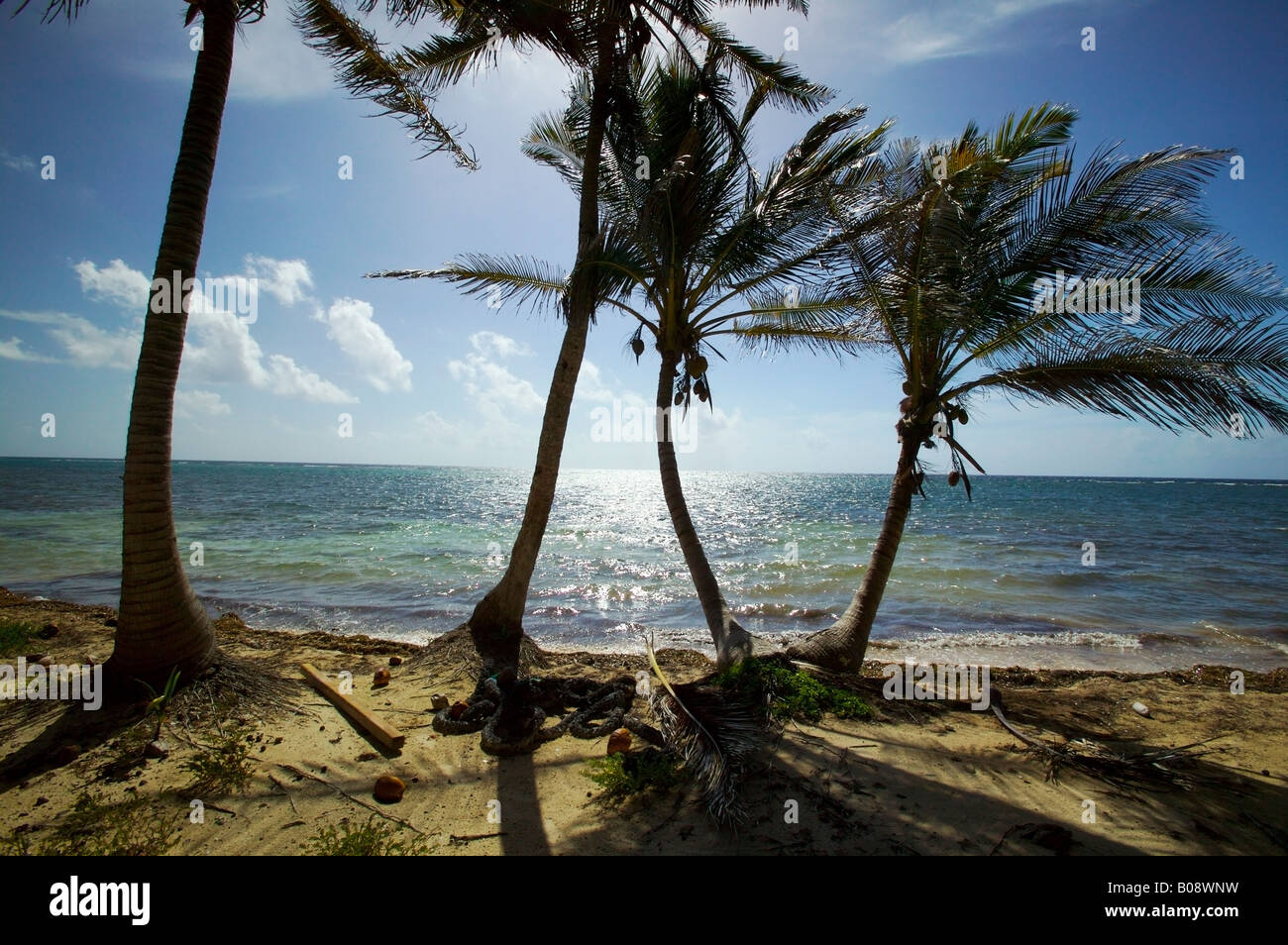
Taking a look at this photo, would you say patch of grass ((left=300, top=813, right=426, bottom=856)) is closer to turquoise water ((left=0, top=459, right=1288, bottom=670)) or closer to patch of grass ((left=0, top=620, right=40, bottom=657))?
patch of grass ((left=0, top=620, right=40, bottom=657))

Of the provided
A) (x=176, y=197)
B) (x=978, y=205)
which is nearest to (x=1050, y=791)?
(x=978, y=205)

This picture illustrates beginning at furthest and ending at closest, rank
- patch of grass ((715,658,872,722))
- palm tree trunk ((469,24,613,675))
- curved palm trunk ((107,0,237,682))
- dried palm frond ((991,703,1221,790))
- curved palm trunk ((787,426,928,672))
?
palm tree trunk ((469,24,613,675)) → curved palm trunk ((787,426,928,672)) → patch of grass ((715,658,872,722)) → curved palm trunk ((107,0,237,682)) → dried palm frond ((991,703,1221,790))

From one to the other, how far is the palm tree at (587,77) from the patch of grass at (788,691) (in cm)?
267

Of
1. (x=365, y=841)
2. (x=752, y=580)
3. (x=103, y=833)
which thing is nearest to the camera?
(x=365, y=841)

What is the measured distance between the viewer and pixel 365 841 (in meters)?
2.85

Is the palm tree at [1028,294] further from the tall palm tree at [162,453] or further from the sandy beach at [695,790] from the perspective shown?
the tall palm tree at [162,453]

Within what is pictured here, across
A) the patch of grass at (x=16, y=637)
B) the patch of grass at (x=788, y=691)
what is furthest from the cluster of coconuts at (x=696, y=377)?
the patch of grass at (x=16, y=637)

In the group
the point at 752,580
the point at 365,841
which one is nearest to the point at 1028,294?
the point at 365,841

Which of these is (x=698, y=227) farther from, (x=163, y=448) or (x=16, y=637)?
(x=16, y=637)

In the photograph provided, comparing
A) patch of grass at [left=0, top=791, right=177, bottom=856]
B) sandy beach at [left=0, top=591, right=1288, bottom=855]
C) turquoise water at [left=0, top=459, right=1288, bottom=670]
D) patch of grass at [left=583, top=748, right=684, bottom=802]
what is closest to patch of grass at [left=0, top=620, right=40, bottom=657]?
sandy beach at [left=0, top=591, right=1288, bottom=855]

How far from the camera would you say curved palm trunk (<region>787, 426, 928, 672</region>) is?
6305 mm

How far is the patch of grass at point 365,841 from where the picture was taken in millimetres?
2818

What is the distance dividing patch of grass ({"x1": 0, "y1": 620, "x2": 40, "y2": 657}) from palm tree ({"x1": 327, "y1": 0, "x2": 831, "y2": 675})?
195 inches

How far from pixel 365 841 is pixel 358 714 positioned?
2085 mm
